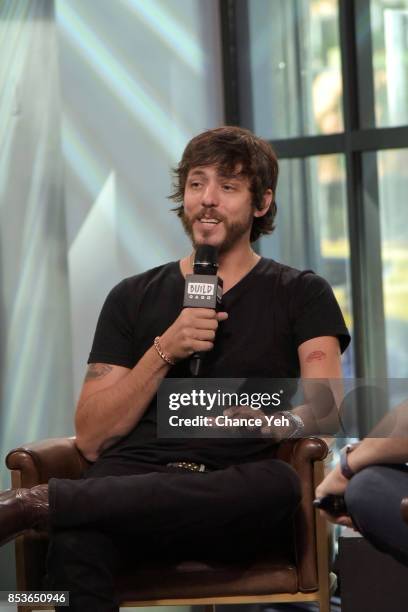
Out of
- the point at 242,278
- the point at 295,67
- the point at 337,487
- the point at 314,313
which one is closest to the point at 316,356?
the point at 314,313

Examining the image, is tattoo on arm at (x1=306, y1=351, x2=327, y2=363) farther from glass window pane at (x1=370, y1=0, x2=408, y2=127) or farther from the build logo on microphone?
glass window pane at (x1=370, y1=0, x2=408, y2=127)

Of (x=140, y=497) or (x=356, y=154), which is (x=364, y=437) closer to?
(x=140, y=497)

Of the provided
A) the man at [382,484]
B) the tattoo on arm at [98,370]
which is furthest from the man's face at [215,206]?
the man at [382,484]

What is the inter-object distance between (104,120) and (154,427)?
1833 millimetres

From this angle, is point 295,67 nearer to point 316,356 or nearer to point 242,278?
point 242,278

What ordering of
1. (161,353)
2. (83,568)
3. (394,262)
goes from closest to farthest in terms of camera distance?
(83,568) < (161,353) < (394,262)

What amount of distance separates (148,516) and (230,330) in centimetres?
51

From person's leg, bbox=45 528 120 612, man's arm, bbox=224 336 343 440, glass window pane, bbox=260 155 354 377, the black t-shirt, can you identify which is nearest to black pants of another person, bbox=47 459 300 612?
person's leg, bbox=45 528 120 612

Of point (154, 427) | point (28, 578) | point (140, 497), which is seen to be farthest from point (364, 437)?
point (28, 578)

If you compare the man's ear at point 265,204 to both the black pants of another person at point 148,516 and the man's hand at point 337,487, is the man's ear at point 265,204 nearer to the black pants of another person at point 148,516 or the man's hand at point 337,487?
the black pants of another person at point 148,516

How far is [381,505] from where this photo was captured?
6.06 feet

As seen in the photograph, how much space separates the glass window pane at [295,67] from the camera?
436 cm

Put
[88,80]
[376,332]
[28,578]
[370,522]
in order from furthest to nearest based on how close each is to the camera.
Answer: [376,332], [88,80], [28,578], [370,522]

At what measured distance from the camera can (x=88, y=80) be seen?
4.12m
